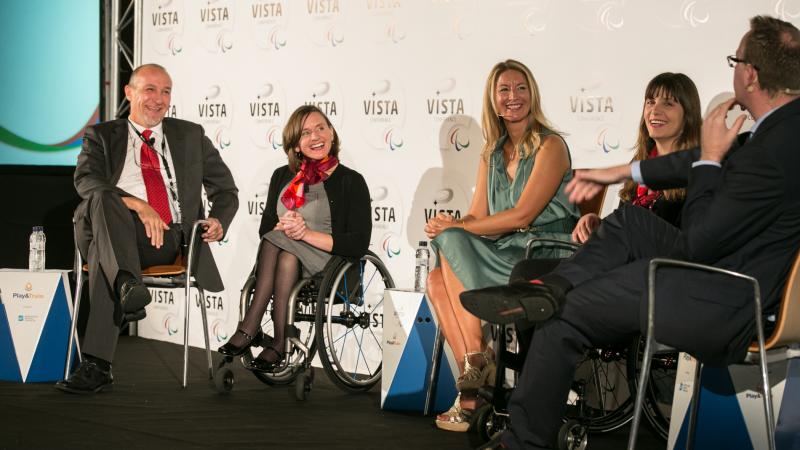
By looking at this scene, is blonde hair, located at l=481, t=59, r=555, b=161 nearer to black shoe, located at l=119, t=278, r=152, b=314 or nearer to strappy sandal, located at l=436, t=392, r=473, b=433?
Result: strappy sandal, located at l=436, t=392, r=473, b=433

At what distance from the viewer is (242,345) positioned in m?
4.61

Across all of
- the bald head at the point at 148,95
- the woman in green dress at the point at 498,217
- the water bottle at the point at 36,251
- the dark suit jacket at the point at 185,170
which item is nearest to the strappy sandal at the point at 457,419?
the woman in green dress at the point at 498,217

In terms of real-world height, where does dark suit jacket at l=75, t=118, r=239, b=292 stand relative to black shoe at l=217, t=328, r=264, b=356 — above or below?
above

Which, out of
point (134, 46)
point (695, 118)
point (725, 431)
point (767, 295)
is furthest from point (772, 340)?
point (134, 46)

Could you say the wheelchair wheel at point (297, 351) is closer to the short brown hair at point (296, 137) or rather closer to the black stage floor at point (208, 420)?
the black stage floor at point (208, 420)

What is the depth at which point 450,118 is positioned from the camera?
5.27m

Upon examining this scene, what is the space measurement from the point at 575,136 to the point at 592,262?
6.31 ft

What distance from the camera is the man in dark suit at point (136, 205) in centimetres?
462

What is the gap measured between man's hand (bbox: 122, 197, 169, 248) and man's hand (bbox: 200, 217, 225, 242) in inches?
9.1

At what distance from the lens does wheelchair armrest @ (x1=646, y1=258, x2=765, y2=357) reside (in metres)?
2.63

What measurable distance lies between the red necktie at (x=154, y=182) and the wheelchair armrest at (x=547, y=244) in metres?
1.93

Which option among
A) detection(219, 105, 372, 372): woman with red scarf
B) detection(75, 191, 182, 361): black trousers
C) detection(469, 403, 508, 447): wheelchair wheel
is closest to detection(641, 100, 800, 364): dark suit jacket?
detection(469, 403, 508, 447): wheelchair wheel

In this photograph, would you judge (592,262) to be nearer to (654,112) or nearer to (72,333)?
(654,112)

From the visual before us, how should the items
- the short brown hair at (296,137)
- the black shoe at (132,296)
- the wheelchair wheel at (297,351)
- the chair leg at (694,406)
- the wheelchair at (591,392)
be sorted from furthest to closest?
the short brown hair at (296,137) < the wheelchair wheel at (297,351) < the black shoe at (132,296) < the wheelchair at (591,392) < the chair leg at (694,406)
